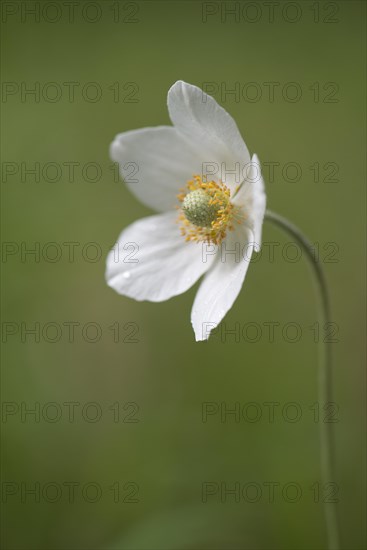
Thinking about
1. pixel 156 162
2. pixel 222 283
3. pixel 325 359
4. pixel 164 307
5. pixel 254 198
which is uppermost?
pixel 156 162

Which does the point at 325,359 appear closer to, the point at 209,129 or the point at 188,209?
the point at 188,209

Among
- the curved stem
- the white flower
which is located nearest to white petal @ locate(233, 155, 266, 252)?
the white flower

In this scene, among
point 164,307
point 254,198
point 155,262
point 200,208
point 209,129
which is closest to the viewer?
point 254,198

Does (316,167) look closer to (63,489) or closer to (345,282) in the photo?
(345,282)

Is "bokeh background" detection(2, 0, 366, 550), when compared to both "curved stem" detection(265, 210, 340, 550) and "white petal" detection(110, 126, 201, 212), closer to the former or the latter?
"curved stem" detection(265, 210, 340, 550)

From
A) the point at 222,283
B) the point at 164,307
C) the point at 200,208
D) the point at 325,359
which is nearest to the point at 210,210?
the point at 200,208

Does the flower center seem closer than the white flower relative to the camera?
No

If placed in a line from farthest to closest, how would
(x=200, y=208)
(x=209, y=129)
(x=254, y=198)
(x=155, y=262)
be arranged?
1. (x=155, y=262)
2. (x=200, y=208)
3. (x=209, y=129)
4. (x=254, y=198)
